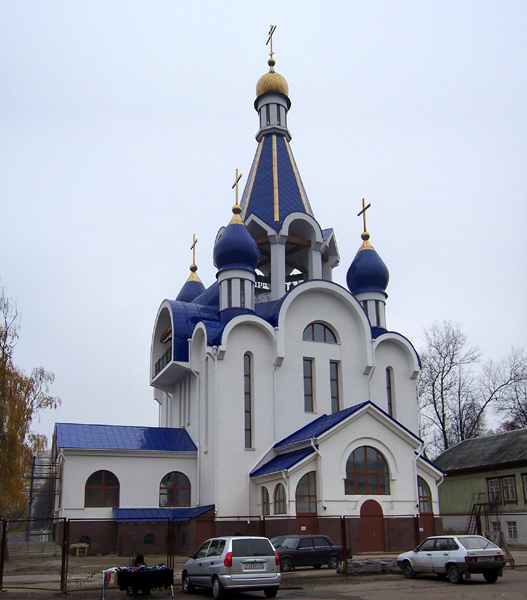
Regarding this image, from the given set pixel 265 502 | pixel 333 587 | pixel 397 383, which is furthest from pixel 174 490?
pixel 333 587

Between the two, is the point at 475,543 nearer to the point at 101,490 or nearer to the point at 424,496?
the point at 424,496

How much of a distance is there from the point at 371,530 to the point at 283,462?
3470 millimetres

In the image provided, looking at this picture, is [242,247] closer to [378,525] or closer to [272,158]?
[272,158]

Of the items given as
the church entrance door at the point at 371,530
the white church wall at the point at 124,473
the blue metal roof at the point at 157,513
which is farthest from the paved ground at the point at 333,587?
the white church wall at the point at 124,473

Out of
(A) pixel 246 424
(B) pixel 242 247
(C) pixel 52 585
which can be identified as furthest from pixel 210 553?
(B) pixel 242 247

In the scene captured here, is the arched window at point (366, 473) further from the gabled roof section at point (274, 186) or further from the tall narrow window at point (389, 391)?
the gabled roof section at point (274, 186)

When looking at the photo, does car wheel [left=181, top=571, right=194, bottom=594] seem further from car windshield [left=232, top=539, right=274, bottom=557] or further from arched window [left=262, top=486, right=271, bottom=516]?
arched window [left=262, top=486, right=271, bottom=516]

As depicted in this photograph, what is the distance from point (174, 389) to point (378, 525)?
1192 cm

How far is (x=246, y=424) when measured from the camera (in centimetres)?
2502

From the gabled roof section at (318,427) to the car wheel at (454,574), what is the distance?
7.95 metres

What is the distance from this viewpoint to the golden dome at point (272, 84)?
32.3 meters

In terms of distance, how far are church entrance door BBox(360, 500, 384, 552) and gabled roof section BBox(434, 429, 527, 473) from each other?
8965 mm

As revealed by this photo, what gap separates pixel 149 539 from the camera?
23906 millimetres

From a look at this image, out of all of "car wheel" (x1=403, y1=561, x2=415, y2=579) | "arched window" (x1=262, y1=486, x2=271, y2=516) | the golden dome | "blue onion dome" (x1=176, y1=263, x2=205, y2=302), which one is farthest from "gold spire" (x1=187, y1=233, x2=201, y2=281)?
"car wheel" (x1=403, y1=561, x2=415, y2=579)
